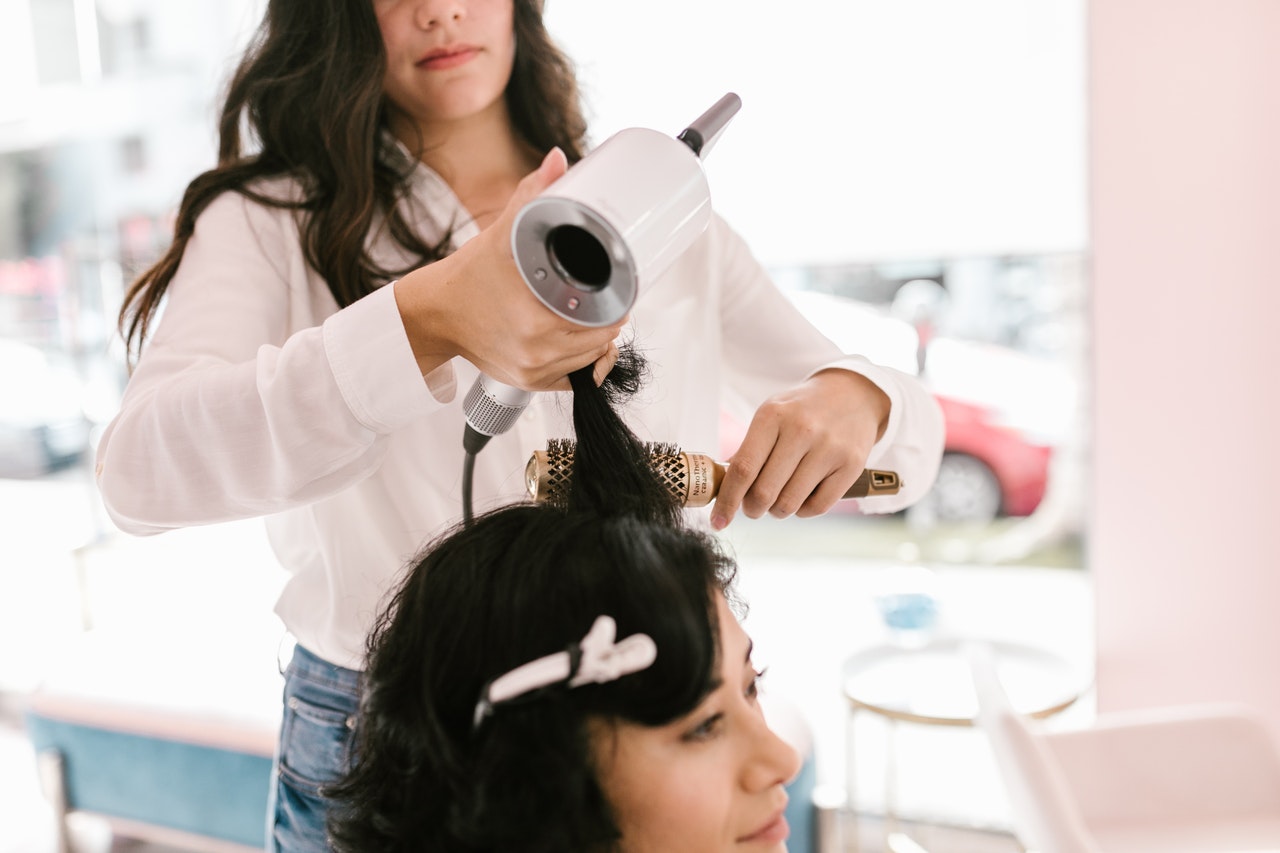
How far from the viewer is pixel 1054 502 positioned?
314cm

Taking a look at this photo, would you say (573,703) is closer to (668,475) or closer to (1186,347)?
(668,475)

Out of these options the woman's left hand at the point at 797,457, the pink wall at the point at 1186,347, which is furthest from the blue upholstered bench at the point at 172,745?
the woman's left hand at the point at 797,457

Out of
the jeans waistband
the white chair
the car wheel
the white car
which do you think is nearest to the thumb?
the jeans waistband

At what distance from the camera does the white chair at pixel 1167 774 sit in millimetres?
1927

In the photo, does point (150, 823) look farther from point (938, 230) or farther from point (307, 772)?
point (938, 230)

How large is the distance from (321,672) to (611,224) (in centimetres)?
A: 67

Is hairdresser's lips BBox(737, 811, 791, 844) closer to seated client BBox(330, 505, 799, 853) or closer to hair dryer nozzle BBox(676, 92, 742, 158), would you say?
seated client BBox(330, 505, 799, 853)

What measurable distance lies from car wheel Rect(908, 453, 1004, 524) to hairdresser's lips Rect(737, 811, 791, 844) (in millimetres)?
2706

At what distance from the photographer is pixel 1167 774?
1.99m

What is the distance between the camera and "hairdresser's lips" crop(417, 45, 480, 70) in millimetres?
1006

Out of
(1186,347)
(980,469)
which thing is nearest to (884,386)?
(1186,347)

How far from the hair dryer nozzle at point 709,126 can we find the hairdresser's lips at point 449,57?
0.36 meters

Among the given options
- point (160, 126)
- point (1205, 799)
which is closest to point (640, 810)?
point (1205, 799)

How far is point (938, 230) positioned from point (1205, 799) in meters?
1.62
